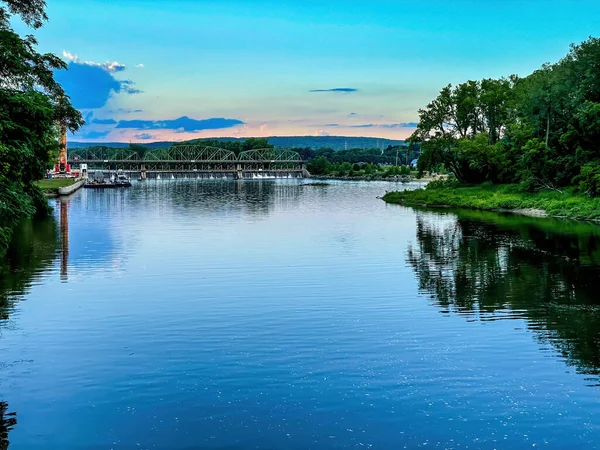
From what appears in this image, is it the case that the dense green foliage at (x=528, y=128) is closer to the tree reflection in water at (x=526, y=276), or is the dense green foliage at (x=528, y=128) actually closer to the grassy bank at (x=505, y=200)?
the grassy bank at (x=505, y=200)

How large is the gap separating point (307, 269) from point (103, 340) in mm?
13388

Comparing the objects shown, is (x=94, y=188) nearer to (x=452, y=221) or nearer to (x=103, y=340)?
(x=452, y=221)

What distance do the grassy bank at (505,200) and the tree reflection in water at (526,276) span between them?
23.0 feet

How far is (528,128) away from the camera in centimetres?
7406

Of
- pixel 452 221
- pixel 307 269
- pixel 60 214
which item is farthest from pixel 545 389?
pixel 60 214

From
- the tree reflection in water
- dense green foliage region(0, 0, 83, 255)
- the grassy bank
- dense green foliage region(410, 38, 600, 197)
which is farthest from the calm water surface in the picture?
dense green foliage region(410, 38, 600, 197)

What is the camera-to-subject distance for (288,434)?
12656 millimetres

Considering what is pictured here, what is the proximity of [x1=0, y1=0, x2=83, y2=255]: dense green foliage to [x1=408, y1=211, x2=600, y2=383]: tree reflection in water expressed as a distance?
1380cm

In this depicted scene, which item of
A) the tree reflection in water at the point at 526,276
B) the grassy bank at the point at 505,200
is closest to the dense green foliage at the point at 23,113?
the tree reflection in water at the point at 526,276

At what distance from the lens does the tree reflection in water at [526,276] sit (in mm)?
20156

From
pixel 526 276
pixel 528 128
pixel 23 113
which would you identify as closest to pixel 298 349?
pixel 23 113

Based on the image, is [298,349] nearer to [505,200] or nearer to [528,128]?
[505,200]

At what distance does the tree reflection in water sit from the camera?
66.1ft

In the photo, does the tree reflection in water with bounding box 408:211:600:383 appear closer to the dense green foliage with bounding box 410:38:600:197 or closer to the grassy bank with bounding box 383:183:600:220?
the grassy bank with bounding box 383:183:600:220
